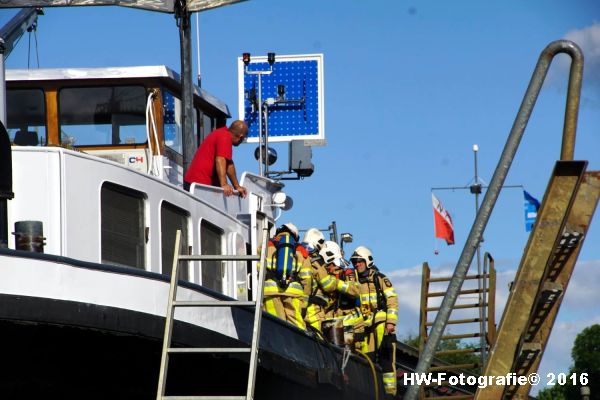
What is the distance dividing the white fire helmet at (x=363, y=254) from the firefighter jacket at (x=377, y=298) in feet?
0.31

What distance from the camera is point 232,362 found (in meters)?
10.6

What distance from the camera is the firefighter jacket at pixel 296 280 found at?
12.6 meters

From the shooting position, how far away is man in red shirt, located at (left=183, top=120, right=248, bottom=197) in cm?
1255

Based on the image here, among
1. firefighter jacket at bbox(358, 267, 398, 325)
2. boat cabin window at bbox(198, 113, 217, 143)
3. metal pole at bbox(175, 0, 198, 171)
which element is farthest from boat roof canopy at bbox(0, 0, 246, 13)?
firefighter jacket at bbox(358, 267, 398, 325)

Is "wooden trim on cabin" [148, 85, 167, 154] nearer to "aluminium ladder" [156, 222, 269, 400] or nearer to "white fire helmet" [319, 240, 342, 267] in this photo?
"white fire helmet" [319, 240, 342, 267]

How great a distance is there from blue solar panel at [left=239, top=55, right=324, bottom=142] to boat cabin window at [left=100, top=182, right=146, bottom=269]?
9.53 meters

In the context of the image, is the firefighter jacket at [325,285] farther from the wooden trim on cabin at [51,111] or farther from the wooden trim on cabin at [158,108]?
the wooden trim on cabin at [51,111]

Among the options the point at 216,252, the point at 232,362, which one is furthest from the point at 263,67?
the point at 232,362

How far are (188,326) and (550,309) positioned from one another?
283cm

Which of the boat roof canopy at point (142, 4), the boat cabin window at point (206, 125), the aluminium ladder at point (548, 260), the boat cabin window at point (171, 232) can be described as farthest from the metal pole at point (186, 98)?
the aluminium ladder at point (548, 260)

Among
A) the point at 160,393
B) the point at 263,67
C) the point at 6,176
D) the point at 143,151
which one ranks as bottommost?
the point at 160,393

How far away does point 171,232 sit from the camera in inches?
432

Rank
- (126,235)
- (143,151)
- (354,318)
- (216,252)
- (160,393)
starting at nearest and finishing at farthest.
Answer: (160,393) < (126,235) < (216,252) < (143,151) < (354,318)

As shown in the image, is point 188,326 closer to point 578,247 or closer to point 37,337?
point 37,337
